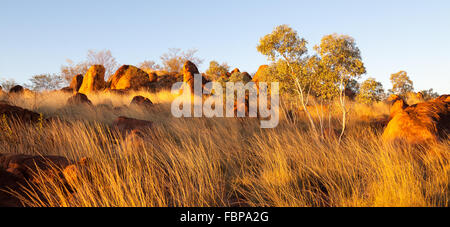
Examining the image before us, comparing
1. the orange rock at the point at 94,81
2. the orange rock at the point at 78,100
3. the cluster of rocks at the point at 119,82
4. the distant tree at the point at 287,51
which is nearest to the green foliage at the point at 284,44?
the distant tree at the point at 287,51

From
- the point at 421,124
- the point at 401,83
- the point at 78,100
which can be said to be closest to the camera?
the point at 421,124

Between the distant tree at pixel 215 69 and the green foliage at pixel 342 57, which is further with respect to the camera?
the distant tree at pixel 215 69

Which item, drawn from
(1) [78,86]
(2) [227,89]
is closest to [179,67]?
(1) [78,86]

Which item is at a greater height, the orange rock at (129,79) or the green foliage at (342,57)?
the orange rock at (129,79)

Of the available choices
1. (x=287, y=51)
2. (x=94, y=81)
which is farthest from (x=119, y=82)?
(x=287, y=51)

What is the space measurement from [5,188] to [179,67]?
91.6 ft

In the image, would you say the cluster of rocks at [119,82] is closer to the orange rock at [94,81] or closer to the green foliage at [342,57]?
the orange rock at [94,81]

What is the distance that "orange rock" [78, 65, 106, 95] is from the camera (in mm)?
22188

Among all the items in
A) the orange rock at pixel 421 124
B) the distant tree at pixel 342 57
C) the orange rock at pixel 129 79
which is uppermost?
the orange rock at pixel 129 79

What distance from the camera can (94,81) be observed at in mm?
22266

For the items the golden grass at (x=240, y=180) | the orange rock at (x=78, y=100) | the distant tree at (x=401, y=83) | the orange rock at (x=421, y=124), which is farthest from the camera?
the distant tree at (x=401, y=83)

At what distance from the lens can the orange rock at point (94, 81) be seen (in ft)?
72.8

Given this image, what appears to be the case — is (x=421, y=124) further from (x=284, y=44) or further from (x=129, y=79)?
(x=129, y=79)

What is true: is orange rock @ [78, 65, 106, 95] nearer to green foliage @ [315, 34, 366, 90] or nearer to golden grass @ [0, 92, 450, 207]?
golden grass @ [0, 92, 450, 207]
